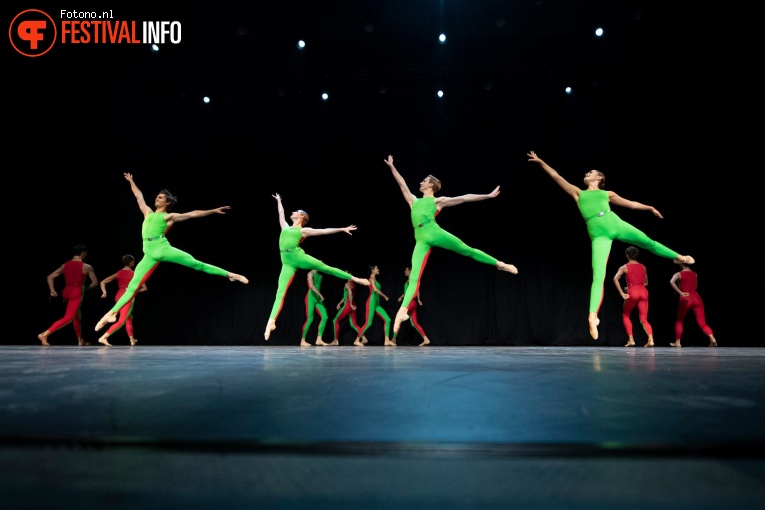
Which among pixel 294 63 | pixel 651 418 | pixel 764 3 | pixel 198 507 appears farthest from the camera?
pixel 294 63

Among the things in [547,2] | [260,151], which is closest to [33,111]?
[260,151]

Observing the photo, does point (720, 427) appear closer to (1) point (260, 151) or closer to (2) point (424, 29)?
(2) point (424, 29)

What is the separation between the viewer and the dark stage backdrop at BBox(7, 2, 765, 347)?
827cm

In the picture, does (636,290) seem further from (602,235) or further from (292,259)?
(292,259)

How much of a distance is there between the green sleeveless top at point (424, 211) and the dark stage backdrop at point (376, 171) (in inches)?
136

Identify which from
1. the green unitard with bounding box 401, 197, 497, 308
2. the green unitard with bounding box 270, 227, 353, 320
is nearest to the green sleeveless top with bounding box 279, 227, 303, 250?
the green unitard with bounding box 270, 227, 353, 320

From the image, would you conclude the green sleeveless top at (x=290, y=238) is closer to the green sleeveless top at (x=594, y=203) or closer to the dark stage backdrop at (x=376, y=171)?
the dark stage backdrop at (x=376, y=171)

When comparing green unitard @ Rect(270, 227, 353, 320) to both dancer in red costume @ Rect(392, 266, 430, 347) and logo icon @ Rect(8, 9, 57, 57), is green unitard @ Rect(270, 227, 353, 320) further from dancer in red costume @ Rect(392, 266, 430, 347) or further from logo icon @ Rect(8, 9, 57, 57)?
logo icon @ Rect(8, 9, 57, 57)

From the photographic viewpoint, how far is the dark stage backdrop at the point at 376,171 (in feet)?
27.1

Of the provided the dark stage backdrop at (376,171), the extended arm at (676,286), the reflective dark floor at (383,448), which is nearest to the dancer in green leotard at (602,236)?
the extended arm at (676,286)

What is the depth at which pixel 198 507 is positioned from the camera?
1062 mm

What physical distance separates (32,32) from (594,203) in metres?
7.88

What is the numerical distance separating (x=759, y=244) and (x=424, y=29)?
20.5 feet

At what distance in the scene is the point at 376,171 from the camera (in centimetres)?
934
